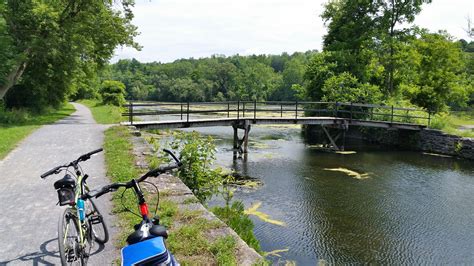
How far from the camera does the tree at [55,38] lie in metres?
18.3

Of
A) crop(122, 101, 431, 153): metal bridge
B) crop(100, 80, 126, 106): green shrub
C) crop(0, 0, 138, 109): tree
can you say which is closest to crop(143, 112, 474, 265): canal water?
crop(122, 101, 431, 153): metal bridge

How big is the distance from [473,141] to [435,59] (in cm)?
1464

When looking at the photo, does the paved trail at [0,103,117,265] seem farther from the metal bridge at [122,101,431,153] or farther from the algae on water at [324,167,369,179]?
the algae on water at [324,167,369,179]

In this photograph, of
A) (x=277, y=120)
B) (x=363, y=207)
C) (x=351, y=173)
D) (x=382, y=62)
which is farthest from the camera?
(x=382, y=62)

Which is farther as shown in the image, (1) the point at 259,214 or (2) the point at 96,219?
(1) the point at 259,214

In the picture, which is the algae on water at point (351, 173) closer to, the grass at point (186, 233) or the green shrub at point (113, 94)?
the grass at point (186, 233)

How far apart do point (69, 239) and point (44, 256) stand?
976 mm

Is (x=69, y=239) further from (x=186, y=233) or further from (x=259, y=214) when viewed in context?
(x=259, y=214)

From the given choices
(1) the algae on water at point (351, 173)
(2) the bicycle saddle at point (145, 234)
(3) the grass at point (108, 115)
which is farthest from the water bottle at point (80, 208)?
(3) the grass at point (108, 115)

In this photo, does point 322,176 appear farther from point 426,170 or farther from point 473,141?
point 473,141

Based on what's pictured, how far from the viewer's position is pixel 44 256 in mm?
4262

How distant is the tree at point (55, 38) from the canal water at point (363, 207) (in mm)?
9917

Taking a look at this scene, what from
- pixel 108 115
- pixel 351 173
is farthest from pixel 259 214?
pixel 108 115

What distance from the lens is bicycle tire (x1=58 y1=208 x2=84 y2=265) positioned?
3393 mm
